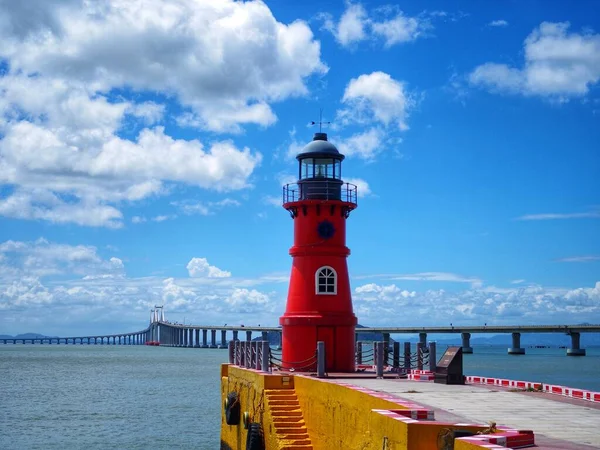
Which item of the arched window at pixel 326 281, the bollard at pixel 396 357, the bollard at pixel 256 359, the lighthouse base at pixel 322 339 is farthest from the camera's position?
the bollard at pixel 396 357

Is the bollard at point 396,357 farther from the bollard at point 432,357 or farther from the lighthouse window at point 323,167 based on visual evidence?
the lighthouse window at point 323,167

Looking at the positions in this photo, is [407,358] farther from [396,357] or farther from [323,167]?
[323,167]

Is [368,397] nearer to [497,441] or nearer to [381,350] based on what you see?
[497,441]

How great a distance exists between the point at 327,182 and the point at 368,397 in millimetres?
13695

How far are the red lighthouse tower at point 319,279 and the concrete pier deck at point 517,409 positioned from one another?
512 cm

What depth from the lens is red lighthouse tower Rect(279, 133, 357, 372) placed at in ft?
88.2

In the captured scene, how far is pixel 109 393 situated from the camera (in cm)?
6069

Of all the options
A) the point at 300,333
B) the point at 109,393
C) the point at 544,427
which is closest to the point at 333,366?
the point at 300,333

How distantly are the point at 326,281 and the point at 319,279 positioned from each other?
26cm

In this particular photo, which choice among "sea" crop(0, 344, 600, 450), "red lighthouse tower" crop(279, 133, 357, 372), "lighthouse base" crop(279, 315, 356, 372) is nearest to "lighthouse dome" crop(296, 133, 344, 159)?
"red lighthouse tower" crop(279, 133, 357, 372)

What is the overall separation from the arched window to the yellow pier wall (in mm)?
3799

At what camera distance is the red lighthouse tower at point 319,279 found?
26875mm

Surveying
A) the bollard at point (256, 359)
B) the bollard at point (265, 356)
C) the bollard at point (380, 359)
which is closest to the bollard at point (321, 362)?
the bollard at point (265, 356)

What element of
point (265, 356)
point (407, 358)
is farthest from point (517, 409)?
point (407, 358)
